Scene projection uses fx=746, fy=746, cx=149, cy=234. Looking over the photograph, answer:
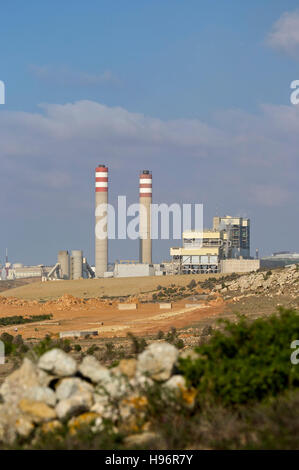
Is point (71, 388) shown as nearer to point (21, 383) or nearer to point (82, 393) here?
point (82, 393)

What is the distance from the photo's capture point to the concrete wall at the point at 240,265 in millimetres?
90938

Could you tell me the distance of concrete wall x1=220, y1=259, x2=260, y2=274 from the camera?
9094 cm

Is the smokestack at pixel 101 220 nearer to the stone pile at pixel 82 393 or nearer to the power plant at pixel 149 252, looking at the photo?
the power plant at pixel 149 252

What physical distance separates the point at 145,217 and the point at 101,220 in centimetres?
617

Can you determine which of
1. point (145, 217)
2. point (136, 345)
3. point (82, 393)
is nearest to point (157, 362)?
point (82, 393)

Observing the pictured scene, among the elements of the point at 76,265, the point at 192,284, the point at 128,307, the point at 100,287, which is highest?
the point at 76,265

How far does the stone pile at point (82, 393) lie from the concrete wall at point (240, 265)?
3170 inches

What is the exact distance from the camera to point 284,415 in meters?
9.39

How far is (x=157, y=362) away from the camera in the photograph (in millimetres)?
10742

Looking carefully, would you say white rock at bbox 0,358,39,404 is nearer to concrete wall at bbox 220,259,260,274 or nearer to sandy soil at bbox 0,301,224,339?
sandy soil at bbox 0,301,224,339

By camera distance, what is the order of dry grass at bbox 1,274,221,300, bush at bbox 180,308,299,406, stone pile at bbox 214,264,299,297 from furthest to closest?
dry grass at bbox 1,274,221,300, stone pile at bbox 214,264,299,297, bush at bbox 180,308,299,406

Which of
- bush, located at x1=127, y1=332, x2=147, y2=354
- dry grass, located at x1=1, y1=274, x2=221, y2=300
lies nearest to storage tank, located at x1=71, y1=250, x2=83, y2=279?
dry grass, located at x1=1, y1=274, x2=221, y2=300
